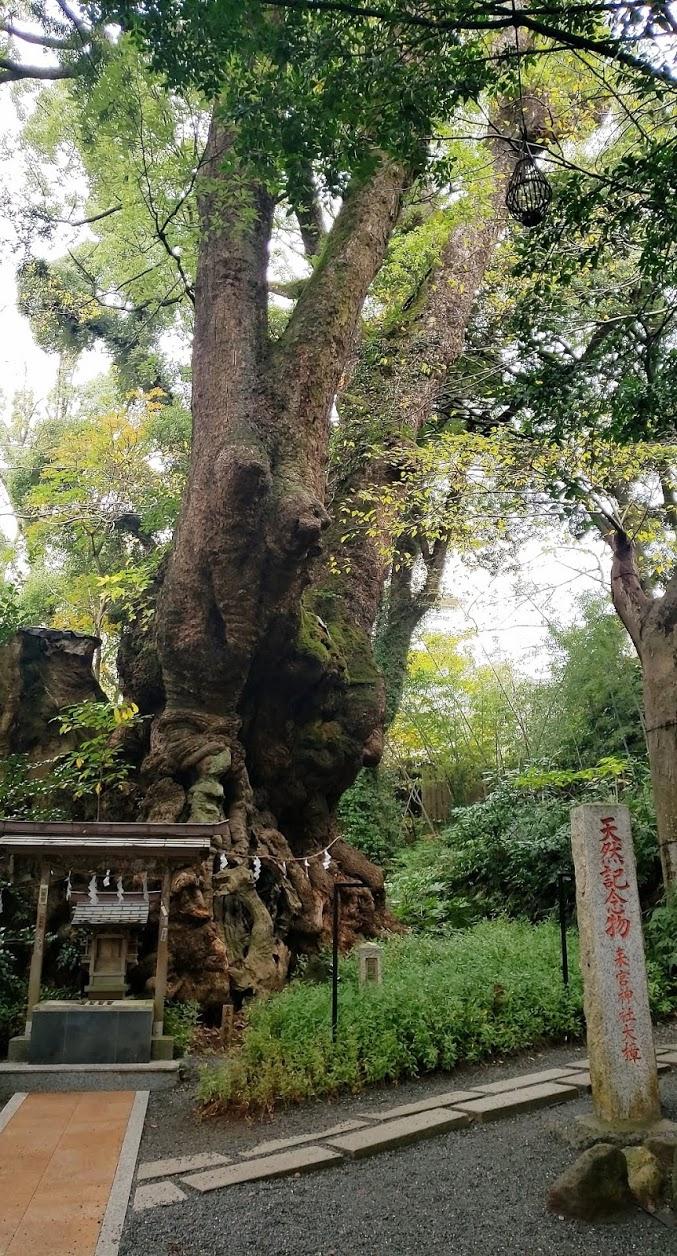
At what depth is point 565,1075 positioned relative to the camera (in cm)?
591

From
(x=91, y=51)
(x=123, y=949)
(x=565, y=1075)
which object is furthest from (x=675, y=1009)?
(x=91, y=51)

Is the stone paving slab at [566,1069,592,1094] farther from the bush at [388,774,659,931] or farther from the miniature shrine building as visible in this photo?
the bush at [388,774,659,931]

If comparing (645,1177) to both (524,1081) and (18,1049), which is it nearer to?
(524,1081)

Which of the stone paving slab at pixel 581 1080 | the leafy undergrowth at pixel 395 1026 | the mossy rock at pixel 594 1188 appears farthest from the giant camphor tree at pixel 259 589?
the mossy rock at pixel 594 1188

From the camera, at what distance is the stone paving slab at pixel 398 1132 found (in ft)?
15.1

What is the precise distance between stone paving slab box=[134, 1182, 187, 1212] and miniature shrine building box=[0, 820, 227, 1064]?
2.55 meters

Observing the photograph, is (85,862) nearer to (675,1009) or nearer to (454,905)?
A: (675,1009)

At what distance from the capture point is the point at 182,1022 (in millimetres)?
7234

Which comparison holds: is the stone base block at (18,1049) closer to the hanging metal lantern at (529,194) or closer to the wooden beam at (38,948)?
the wooden beam at (38,948)

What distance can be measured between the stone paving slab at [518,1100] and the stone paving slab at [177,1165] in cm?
158

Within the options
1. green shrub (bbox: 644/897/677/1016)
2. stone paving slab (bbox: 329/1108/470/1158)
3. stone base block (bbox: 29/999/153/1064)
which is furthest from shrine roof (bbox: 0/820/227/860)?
green shrub (bbox: 644/897/677/1016)

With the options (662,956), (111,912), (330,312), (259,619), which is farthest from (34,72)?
(662,956)

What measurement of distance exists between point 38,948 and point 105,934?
→ 574mm

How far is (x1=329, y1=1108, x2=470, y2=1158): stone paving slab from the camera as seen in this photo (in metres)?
4.61
